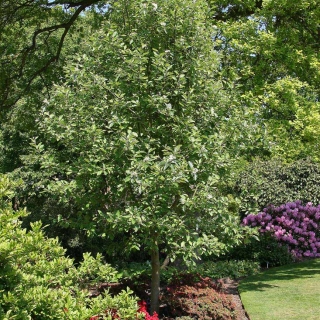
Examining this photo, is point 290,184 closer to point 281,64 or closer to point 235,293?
point 281,64

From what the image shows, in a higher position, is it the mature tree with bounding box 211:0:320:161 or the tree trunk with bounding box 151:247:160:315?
the mature tree with bounding box 211:0:320:161

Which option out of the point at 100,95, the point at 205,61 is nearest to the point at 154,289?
the point at 100,95

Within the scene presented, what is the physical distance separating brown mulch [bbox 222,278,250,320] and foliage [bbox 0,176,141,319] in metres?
3.68

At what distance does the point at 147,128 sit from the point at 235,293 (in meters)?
4.94

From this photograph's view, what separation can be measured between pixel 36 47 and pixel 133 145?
959 centimetres

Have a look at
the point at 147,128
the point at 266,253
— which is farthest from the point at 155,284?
the point at 266,253

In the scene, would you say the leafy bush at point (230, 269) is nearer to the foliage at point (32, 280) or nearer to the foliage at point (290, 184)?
the foliage at point (290, 184)

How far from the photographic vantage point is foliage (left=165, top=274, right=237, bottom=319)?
6.35 meters

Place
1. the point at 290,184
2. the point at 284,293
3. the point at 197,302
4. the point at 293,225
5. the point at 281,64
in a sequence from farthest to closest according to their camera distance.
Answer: the point at 290,184, the point at 293,225, the point at 281,64, the point at 284,293, the point at 197,302

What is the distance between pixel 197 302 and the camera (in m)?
6.51

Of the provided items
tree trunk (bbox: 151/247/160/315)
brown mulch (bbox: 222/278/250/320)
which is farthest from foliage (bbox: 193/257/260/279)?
tree trunk (bbox: 151/247/160/315)

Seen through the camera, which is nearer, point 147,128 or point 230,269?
point 147,128

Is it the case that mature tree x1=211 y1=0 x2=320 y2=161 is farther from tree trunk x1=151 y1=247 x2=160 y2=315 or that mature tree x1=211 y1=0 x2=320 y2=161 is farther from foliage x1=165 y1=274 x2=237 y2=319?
tree trunk x1=151 y1=247 x2=160 y2=315

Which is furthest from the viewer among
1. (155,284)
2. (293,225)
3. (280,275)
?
(293,225)
